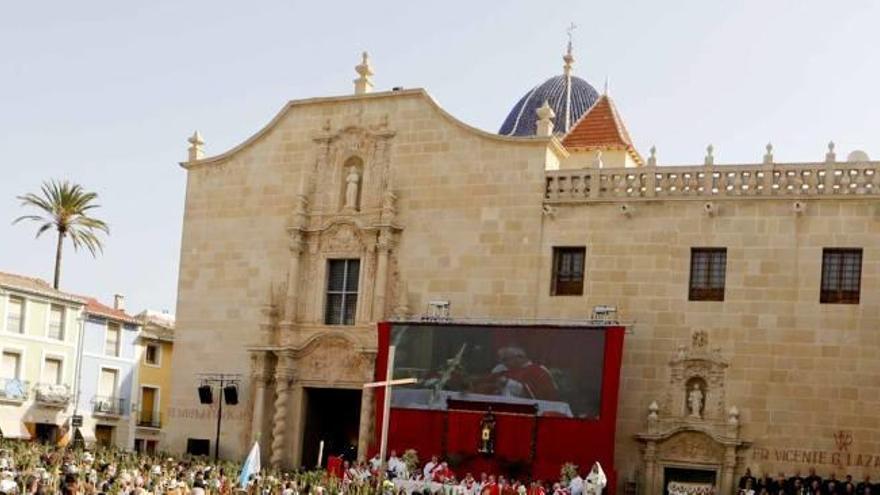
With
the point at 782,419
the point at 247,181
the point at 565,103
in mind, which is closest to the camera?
the point at 782,419

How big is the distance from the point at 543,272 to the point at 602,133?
7955 millimetres

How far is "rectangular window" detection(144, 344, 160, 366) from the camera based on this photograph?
53744 mm

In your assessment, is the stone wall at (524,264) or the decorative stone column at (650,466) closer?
the stone wall at (524,264)

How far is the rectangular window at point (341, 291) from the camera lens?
105 feet

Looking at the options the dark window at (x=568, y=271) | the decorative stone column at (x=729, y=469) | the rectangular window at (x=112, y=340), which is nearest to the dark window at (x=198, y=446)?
the dark window at (x=568, y=271)

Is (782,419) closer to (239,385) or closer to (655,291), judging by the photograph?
Result: (655,291)

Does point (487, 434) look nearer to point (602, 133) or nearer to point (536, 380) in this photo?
point (536, 380)

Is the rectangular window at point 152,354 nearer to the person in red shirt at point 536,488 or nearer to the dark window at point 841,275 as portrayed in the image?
the person in red shirt at point 536,488

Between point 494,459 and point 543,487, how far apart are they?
171cm

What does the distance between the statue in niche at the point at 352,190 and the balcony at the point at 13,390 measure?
1903 centimetres

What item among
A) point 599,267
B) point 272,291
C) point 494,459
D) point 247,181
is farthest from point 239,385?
point 599,267

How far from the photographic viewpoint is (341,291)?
105 ft

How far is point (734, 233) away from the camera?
89.8 feet

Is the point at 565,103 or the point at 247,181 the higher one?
the point at 565,103
